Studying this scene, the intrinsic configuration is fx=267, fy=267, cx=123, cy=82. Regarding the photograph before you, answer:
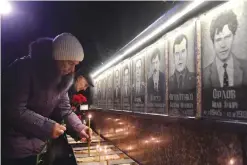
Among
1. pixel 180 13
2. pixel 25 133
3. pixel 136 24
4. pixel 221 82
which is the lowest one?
pixel 25 133

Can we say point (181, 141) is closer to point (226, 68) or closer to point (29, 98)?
point (226, 68)

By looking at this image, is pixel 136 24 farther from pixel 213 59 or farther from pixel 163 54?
pixel 213 59

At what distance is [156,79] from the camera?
18.9 ft

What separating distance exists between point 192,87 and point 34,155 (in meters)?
2.51

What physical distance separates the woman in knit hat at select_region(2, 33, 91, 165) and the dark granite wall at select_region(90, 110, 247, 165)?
81.3 inches

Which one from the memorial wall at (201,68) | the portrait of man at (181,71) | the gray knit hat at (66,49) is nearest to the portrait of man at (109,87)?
the memorial wall at (201,68)

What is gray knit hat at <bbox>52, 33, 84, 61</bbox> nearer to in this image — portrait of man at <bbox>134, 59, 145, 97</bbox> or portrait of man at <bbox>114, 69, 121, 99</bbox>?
portrait of man at <bbox>134, 59, 145, 97</bbox>

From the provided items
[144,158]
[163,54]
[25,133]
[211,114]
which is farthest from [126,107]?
[25,133]

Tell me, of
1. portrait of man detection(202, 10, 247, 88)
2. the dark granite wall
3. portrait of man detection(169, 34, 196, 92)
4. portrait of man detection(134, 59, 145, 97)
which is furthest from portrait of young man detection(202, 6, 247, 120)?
portrait of man detection(134, 59, 145, 97)

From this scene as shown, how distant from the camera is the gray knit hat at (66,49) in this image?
284 cm

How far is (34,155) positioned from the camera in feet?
10.4

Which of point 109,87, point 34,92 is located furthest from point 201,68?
point 109,87

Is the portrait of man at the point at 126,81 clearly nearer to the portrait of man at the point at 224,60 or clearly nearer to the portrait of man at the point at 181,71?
the portrait of man at the point at 181,71

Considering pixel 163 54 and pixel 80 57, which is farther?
pixel 163 54
